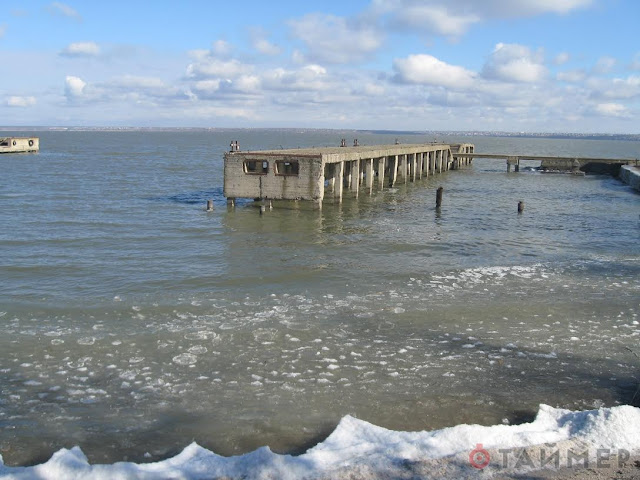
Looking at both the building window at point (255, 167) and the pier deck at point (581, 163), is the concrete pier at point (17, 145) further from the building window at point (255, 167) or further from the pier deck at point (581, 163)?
the building window at point (255, 167)

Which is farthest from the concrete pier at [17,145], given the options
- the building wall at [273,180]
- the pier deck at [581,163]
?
the building wall at [273,180]

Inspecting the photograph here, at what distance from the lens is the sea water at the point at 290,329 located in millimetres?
7254

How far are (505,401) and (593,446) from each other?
179cm

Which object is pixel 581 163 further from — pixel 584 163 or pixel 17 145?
pixel 17 145

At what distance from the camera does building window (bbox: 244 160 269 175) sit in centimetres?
2584

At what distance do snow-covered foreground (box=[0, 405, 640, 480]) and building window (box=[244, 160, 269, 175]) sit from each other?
66.6ft

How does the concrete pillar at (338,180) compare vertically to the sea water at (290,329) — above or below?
above

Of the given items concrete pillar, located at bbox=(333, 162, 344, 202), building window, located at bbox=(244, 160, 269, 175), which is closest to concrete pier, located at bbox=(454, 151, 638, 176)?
concrete pillar, located at bbox=(333, 162, 344, 202)

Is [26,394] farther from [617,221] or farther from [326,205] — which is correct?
[617,221]

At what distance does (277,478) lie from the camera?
5.43m

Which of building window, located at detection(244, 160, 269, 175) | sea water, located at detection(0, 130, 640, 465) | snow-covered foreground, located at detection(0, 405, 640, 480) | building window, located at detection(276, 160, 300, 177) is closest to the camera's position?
snow-covered foreground, located at detection(0, 405, 640, 480)

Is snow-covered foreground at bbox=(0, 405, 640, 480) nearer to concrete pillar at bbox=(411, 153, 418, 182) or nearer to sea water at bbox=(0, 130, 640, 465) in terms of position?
sea water at bbox=(0, 130, 640, 465)

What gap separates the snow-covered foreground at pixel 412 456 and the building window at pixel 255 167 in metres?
20.3

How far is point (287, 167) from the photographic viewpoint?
26.1m
